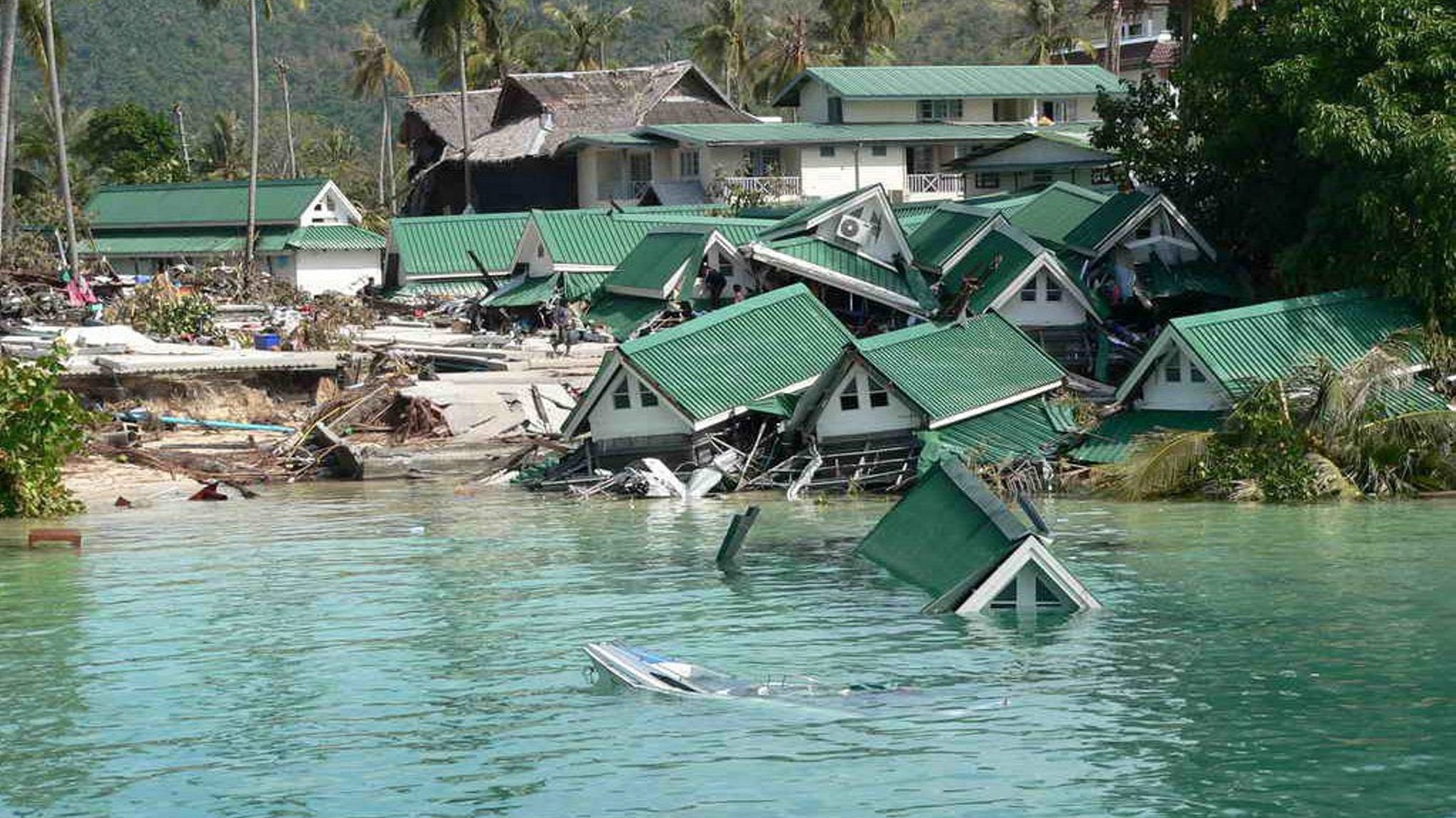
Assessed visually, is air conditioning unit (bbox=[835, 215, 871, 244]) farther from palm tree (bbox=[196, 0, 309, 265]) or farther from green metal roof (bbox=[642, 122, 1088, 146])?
palm tree (bbox=[196, 0, 309, 265])

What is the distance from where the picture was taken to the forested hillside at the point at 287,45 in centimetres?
15088

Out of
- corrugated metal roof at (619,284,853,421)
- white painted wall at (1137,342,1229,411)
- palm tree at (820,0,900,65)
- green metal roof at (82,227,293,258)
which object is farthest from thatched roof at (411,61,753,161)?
white painted wall at (1137,342,1229,411)

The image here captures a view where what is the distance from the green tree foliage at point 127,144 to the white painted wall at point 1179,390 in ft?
233

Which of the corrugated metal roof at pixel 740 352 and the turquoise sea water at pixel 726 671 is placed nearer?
the turquoise sea water at pixel 726 671

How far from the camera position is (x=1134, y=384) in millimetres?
37594

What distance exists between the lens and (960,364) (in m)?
38.4

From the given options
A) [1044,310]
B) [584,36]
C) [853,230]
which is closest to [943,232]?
[853,230]

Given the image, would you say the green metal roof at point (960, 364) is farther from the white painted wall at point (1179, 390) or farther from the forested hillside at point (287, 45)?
the forested hillside at point (287, 45)

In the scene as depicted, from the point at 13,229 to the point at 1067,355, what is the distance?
159 ft

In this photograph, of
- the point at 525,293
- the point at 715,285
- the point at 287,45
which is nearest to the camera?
the point at 715,285

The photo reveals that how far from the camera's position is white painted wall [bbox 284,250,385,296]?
3051 inches

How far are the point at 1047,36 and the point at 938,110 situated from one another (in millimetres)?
22918

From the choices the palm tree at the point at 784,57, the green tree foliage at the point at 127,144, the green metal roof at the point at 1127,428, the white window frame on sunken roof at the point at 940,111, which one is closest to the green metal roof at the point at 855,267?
the green metal roof at the point at 1127,428

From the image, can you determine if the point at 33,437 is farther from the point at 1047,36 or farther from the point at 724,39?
the point at 1047,36
